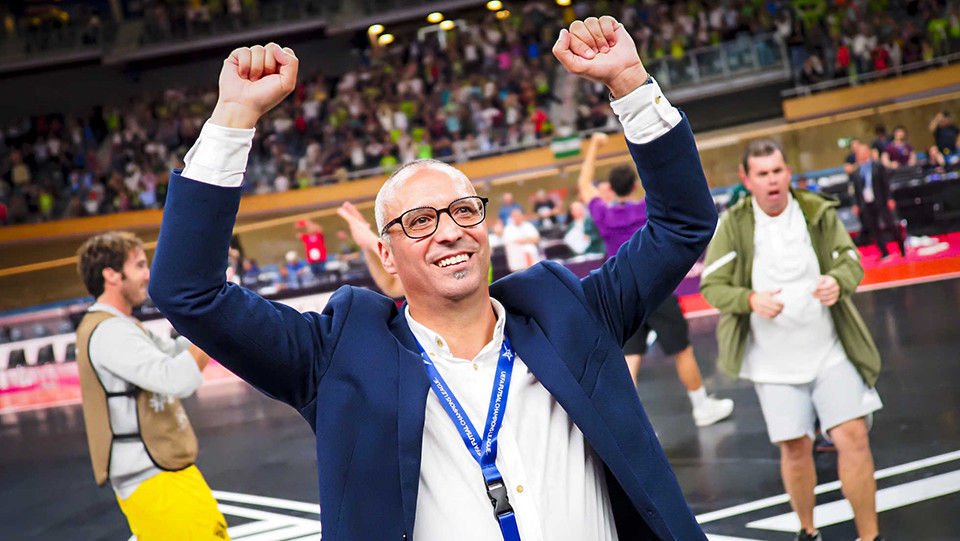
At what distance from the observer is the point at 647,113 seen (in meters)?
1.91

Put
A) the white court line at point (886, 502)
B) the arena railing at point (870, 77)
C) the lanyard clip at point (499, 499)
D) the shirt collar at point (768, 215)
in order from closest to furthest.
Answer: the lanyard clip at point (499, 499)
the shirt collar at point (768, 215)
the white court line at point (886, 502)
the arena railing at point (870, 77)

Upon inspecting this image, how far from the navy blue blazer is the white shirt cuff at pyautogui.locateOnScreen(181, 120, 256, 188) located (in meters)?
0.02

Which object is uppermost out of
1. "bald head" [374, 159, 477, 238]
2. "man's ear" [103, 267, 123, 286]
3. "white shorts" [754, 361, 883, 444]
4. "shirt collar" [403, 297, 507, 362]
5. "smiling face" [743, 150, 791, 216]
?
"bald head" [374, 159, 477, 238]

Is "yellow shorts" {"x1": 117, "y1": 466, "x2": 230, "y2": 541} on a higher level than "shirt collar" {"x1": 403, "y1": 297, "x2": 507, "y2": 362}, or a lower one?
lower

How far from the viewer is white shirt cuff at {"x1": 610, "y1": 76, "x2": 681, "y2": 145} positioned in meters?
1.90

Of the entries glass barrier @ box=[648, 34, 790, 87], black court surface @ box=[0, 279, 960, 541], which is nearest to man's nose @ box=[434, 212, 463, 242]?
black court surface @ box=[0, 279, 960, 541]

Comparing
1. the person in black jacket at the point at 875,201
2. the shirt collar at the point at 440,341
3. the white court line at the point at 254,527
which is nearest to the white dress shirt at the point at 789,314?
the shirt collar at the point at 440,341

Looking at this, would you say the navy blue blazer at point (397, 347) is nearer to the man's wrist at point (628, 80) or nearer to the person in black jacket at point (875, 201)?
the man's wrist at point (628, 80)

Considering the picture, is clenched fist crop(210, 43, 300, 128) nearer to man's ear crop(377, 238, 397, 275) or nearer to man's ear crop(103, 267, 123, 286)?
man's ear crop(377, 238, 397, 275)

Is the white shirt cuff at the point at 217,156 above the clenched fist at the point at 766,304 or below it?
above

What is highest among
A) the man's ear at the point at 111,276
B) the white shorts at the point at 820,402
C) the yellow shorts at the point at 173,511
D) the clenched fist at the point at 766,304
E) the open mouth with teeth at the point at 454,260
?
the open mouth with teeth at the point at 454,260

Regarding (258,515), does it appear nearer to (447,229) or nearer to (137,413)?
(137,413)

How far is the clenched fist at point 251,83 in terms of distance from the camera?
5.77 ft

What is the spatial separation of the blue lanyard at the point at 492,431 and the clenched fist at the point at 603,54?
656mm
